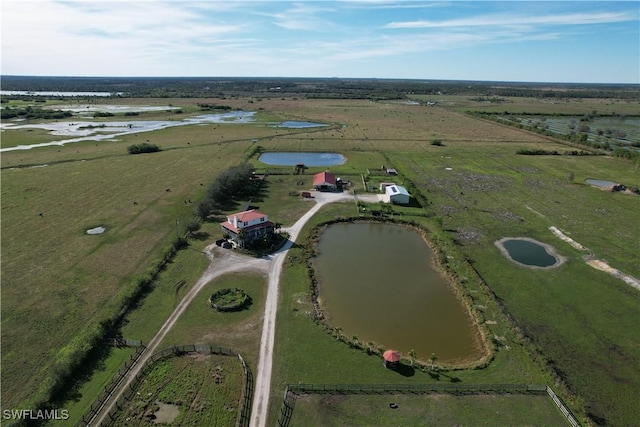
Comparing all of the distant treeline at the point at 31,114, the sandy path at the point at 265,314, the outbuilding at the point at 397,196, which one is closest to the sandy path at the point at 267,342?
the sandy path at the point at 265,314

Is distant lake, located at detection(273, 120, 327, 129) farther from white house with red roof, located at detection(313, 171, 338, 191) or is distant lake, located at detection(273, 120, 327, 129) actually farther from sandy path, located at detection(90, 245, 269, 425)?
sandy path, located at detection(90, 245, 269, 425)

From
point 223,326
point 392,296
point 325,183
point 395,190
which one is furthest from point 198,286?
point 395,190

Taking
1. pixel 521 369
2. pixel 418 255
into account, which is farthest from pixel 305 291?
pixel 521 369

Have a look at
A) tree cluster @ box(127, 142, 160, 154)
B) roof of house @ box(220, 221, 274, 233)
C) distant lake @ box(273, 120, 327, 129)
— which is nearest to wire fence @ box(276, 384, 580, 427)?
roof of house @ box(220, 221, 274, 233)

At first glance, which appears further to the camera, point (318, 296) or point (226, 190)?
point (226, 190)

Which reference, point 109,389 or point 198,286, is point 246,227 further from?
point 109,389

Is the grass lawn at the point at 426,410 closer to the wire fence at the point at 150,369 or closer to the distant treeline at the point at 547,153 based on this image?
the wire fence at the point at 150,369
